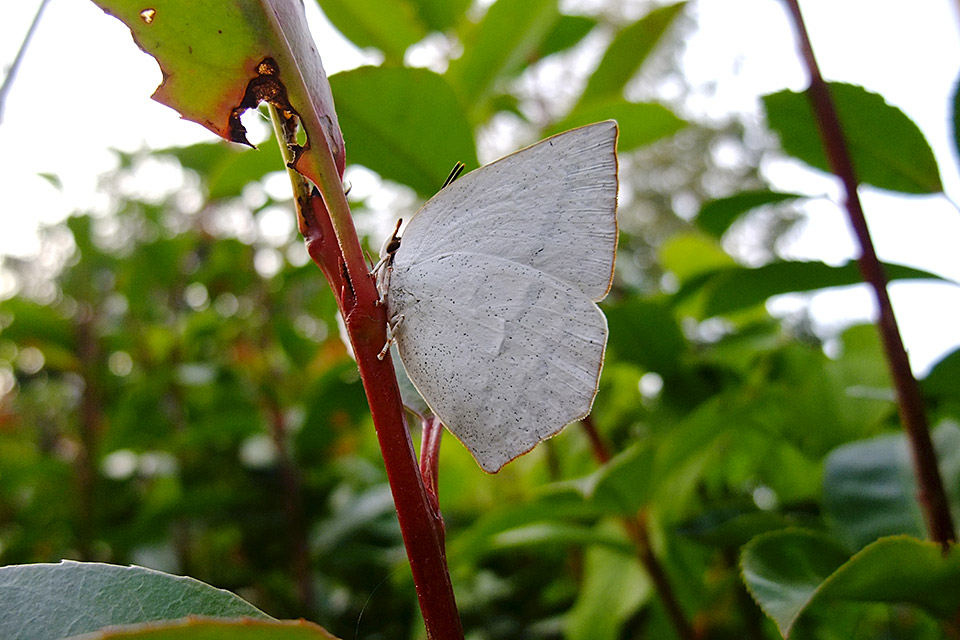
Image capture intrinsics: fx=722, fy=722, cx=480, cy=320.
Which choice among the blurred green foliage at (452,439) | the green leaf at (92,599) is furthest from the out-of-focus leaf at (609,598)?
the green leaf at (92,599)

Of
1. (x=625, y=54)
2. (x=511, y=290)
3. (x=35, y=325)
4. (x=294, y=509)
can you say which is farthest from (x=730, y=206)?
(x=35, y=325)

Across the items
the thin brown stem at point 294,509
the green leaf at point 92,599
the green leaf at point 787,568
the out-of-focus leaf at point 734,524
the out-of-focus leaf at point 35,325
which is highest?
the green leaf at point 92,599

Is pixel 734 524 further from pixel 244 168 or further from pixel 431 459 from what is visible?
pixel 244 168

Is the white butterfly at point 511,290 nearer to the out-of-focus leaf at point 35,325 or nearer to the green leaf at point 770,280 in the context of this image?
the green leaf at point 770,280

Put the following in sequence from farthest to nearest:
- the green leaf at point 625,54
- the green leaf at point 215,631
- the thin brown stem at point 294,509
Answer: the thin brown stem at point 294,509
the green leaf at point 625,54
the green leaf at point 215,631

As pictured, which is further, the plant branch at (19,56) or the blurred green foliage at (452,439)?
the blurred green foliage at (452,439)

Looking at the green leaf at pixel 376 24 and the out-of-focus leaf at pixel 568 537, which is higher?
the green leaf at pixel 376 24

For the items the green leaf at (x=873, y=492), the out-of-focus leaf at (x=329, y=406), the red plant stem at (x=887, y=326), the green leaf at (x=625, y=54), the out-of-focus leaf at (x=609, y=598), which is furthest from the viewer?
the out-of-focus leaf at (x=329, y=406)
